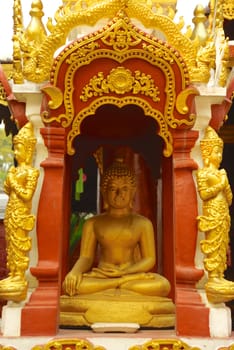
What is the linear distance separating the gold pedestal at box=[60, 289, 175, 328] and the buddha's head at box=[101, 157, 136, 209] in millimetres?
939

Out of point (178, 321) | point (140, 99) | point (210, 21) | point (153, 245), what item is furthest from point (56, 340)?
point (210, 21)

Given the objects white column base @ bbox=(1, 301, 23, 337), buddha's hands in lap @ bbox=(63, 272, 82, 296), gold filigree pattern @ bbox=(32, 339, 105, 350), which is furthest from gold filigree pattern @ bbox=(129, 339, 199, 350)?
white column base @ bbox=(1, 301, 23, 337)

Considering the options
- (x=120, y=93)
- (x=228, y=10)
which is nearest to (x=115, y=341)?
(x=120, y=93)

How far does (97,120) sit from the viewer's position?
248 inches

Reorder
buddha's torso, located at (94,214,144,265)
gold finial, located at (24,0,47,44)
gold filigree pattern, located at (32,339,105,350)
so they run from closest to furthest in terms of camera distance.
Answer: gold filigree pattern, located at (32,339,105,350) < gold finial, located at (24,0,47,44) < buddha's torso, located at (94,214,144,265)

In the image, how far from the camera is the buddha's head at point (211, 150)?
5.14 m

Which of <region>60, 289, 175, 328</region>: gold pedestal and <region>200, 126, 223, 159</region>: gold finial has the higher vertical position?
<region>200, 126, 223, 159</region>: gold finial

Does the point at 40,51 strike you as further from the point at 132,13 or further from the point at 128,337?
the point at 128,337

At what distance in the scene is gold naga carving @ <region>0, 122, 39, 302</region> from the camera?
484 cm

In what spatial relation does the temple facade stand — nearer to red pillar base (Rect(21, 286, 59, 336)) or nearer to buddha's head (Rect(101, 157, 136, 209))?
red pillar base (Rect(21, 286, 59, 336))

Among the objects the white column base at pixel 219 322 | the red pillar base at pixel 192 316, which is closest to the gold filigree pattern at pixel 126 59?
the red pillar base at pixel 192 316

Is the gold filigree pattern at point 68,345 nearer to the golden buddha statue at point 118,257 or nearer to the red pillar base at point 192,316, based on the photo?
the golden buddha statue at point 118,257

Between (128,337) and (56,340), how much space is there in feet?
1.95

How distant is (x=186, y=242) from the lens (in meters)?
5.06
